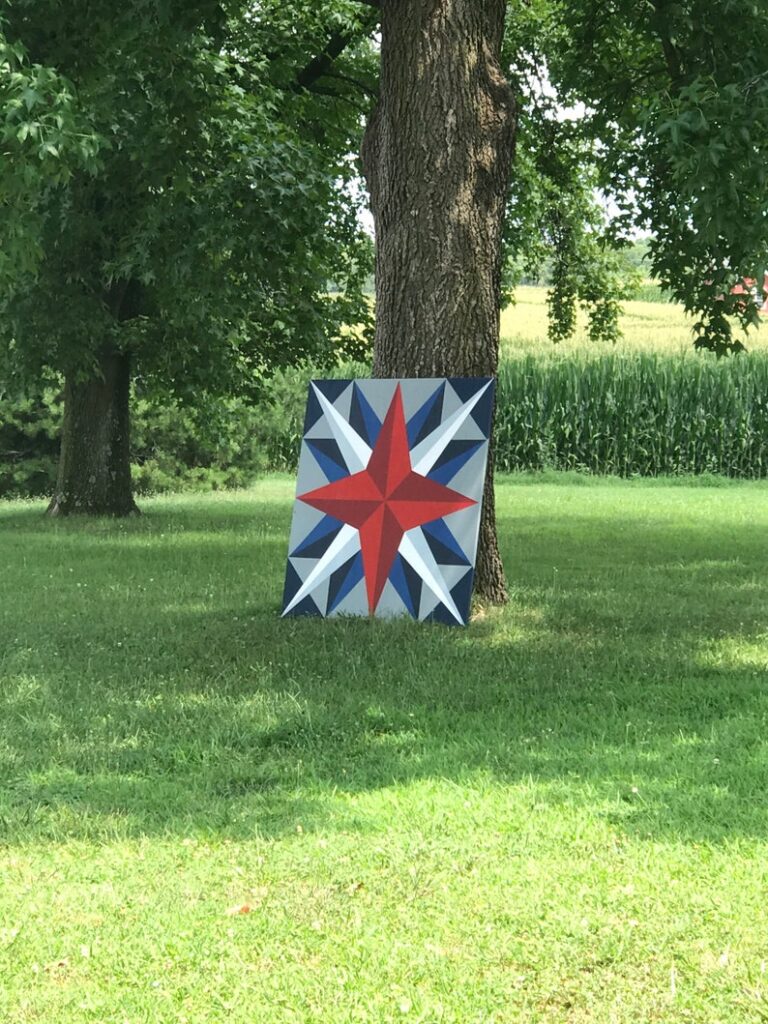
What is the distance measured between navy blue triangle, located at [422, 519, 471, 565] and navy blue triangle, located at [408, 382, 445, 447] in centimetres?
68

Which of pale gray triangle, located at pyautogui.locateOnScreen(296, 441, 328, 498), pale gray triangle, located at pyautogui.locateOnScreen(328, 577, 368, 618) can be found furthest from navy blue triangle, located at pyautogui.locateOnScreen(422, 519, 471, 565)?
pale gray triangle, located at pyautogui.locateOnScreen(296, 441, 328, 498)

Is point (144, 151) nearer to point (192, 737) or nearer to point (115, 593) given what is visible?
point (115, 593)

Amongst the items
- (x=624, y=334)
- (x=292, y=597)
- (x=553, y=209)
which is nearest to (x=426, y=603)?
(x=292, y=597)

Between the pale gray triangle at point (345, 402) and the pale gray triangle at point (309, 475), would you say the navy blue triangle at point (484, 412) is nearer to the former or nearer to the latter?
the pale gray triangle at point (345, 402)

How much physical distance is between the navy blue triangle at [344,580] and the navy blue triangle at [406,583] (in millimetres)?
291

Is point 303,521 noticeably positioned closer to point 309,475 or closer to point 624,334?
point 309,475

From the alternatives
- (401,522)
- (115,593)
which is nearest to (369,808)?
(401,522)

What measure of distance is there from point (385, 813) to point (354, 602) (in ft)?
15.4

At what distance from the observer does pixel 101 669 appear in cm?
912

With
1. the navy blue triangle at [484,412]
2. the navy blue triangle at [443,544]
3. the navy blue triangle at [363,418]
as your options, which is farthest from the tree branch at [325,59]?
the navy blue triangle at [443,544]

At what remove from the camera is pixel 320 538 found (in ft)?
35.0

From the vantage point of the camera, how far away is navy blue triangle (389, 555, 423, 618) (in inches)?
405

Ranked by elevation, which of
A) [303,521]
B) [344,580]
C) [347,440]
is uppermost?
[347,440]

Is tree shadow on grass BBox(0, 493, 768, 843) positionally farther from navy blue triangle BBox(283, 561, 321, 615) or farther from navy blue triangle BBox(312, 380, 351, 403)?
navy blue triangle BBox(312, 380, 351, 403)
